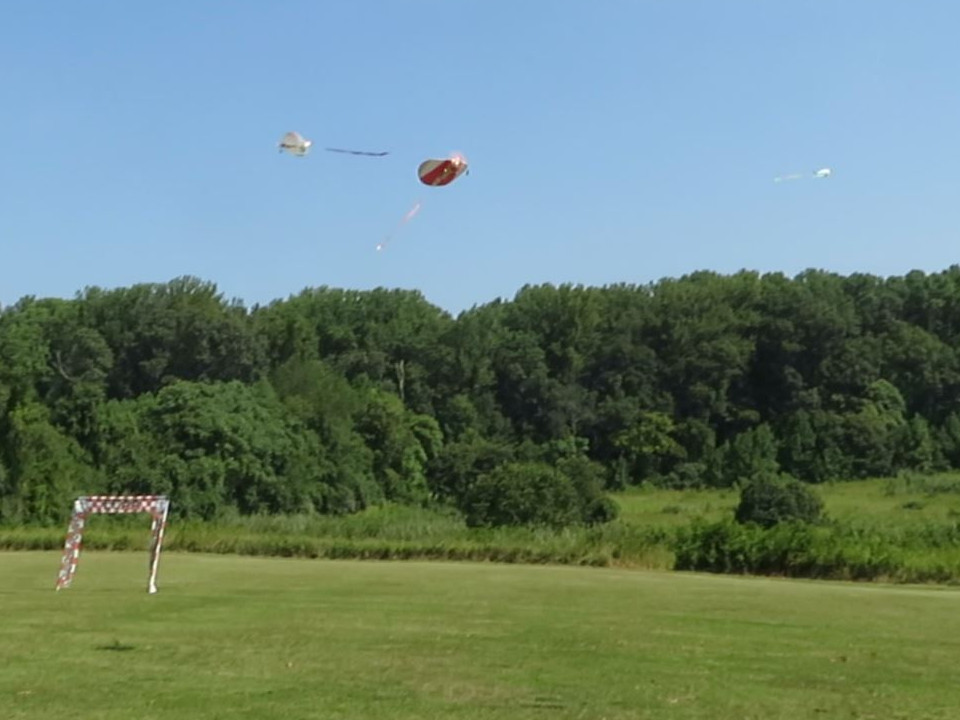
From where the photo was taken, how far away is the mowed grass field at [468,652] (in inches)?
465

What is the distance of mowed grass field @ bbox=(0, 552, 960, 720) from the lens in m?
11.8

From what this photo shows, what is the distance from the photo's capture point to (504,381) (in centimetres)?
10394

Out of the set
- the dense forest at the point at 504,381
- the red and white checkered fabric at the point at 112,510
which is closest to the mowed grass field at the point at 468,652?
the red and white checkered fabric at the point at 112,510

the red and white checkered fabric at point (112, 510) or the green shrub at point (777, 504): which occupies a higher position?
the green shrub at point (777, 504)

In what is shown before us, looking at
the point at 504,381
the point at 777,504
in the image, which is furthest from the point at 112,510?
the point at 504,381

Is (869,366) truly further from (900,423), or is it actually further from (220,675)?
(220,675)

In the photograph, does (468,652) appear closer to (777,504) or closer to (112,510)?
(112,510)

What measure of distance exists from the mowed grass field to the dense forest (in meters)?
54.1

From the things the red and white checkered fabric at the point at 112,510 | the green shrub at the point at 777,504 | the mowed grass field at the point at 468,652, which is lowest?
the mowed grass field at the point at 468,652

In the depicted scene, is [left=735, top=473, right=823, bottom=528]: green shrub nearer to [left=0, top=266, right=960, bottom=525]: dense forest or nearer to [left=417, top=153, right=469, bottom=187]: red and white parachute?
[left=0, top=266, right=960, bottom=525]: dense forest

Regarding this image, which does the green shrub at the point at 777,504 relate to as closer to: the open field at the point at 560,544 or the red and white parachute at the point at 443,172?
the open field at the point at 560,544

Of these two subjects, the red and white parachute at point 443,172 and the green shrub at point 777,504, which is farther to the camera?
the green shrub at point 777,504

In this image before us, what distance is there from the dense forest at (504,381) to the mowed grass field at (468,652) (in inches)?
2132

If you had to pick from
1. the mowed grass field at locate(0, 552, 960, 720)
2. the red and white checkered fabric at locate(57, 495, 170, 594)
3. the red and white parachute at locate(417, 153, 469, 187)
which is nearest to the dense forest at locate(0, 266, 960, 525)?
the red and white checkered fabric at locate(57, 495, 170, 594)
